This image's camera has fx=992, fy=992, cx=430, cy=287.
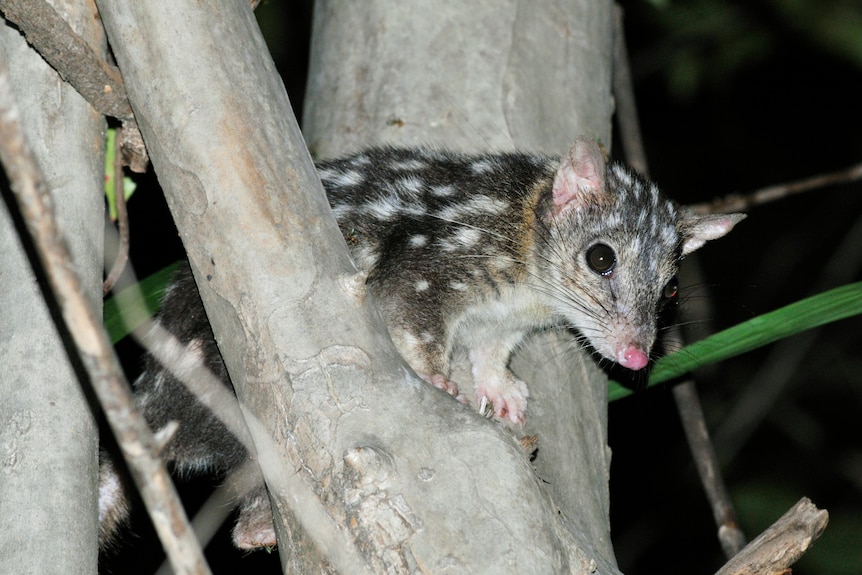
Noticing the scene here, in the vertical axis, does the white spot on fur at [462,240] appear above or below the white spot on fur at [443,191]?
below

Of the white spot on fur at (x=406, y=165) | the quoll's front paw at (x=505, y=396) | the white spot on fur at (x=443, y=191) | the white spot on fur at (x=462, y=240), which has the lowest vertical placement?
the quoll's front paw at (x=505, y=396)

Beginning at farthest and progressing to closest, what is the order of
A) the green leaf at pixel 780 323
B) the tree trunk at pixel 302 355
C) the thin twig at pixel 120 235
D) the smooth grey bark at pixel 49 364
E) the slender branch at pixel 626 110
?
the slender branch at pixel 626 110 → the thin twig at pixel 120 235 → the green leaf at pixel 780 323 → the smooth grey bark at pixel 49 364 → the tree trunk at pixel 302 355

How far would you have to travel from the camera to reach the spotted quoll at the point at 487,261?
141 inches

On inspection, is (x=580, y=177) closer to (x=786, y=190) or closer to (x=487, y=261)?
(x=487, y=261)

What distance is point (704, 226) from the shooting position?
422 centimetres

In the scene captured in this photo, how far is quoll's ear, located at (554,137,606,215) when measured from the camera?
3768 mm

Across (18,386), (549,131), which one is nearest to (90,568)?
(18,386)

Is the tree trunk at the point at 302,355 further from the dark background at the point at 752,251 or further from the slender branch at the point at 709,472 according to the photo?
the dark background at the point at 752,251

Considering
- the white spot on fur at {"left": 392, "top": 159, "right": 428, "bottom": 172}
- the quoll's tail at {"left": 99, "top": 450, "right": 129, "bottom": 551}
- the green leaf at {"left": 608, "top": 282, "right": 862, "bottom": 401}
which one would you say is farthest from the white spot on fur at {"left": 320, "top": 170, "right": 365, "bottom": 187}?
the green leaf at {"left": 608, "top": 282, "right": 862, "bottom": 401}

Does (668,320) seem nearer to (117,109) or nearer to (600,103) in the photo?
(600,103)

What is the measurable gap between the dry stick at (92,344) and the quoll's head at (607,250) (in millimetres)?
2562

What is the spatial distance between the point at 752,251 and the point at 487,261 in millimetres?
5786

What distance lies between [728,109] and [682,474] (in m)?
3.46

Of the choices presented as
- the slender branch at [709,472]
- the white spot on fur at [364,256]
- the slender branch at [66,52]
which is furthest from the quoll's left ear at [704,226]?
the slender branch at [66,52]
